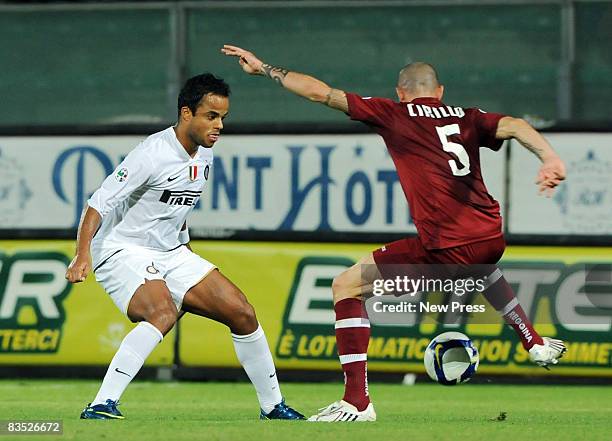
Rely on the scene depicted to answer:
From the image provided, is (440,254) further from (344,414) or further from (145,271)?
(145,271)

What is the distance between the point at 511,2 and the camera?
1316cm

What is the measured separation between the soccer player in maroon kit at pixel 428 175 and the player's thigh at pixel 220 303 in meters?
0.70

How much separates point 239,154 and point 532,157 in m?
2.48

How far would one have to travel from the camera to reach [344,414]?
853cm

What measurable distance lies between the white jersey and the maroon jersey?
115cm

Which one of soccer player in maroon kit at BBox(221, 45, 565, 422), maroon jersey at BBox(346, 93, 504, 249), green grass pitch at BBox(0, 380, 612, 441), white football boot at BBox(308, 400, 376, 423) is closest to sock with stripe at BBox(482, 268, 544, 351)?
soccer player in maroon kit at BBox(221, 45, 565, 422)

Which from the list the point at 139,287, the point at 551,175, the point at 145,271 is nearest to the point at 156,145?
the point at 145,271

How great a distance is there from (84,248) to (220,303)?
0.96m

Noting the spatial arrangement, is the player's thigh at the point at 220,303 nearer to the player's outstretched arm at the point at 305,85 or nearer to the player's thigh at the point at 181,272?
the player's thigh at the point at 181,272

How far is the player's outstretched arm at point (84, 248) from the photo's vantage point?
822 cm

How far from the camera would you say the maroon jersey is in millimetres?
8469

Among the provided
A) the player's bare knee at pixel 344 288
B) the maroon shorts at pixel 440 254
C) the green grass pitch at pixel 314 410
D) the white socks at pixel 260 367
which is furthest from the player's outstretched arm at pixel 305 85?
the green grass pitch at pixel 314 410

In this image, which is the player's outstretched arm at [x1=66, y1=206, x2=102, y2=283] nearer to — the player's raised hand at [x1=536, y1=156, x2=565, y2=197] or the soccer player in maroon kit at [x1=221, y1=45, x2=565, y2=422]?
the soccer player in maroon kit at [x1=221, y1=45, x2=565, y2=422]

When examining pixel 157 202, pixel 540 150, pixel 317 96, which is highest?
pixel 317 96
